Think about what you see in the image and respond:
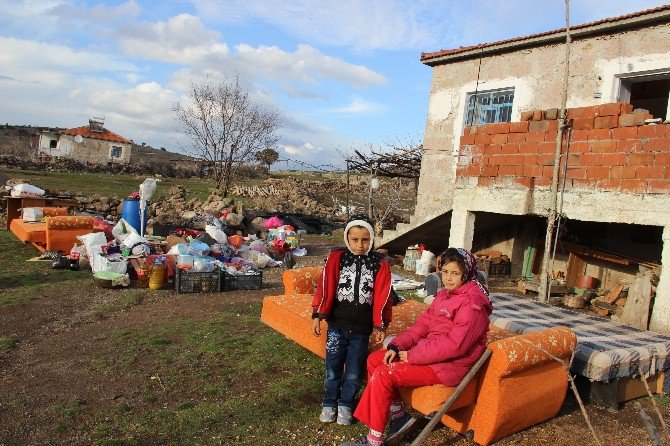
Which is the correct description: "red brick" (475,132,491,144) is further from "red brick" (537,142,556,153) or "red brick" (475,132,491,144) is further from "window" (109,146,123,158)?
"window" (109,146,123,158)

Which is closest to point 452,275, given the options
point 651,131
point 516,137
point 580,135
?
point 651,131

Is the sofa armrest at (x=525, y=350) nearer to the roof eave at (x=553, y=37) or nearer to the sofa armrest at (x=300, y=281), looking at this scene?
the sofa armrest at (x=300, y=281)

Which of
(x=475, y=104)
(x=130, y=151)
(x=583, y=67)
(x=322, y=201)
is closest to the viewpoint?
(x=583, y=67)

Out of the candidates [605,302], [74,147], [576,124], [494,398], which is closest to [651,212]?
[576,124]

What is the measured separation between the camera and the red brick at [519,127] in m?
7.77

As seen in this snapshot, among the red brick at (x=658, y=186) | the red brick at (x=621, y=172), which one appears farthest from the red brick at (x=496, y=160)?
the red brick at (x=658, y=186)

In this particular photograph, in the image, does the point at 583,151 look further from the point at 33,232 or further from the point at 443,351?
the point at 33,232

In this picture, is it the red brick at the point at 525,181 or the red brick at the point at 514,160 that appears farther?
the red brick at the point at 514,160

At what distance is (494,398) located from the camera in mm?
3566

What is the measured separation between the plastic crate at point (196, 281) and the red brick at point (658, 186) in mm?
6488

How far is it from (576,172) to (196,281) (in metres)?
6.13

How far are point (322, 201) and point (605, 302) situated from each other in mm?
20977

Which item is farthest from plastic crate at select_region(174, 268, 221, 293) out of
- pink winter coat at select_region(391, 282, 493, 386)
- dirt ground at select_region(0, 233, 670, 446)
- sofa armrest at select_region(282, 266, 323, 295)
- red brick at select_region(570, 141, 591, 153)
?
red brick at select_region(570, 141, 591, 153)

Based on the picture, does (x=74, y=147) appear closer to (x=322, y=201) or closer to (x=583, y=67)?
(x=322, y=201)
